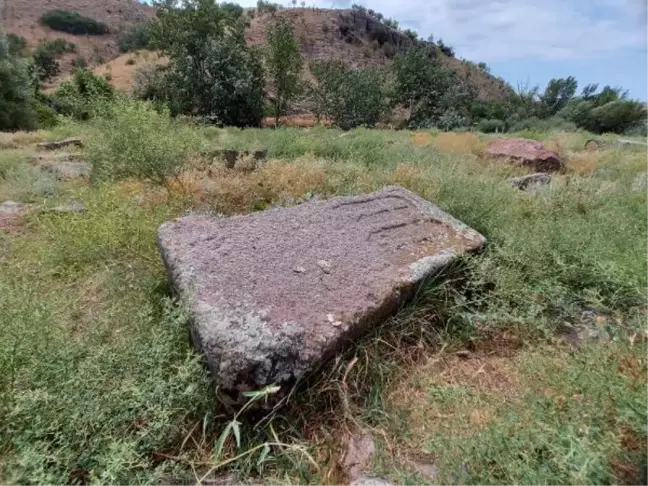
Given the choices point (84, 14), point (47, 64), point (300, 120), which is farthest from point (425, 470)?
point (84, 14)

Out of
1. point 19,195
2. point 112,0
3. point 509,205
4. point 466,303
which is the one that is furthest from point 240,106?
point 112,0

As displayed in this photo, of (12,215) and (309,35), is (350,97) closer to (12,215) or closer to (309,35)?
(12,215)

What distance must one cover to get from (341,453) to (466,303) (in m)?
1.07

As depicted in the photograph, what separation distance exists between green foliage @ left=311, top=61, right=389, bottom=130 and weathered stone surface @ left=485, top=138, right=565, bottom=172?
50.0ft

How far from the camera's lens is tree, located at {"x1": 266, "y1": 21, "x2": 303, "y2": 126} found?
66.7 feet

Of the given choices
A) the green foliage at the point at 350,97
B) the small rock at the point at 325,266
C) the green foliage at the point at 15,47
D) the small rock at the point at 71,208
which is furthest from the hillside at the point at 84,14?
the small rock at the point at 325,266

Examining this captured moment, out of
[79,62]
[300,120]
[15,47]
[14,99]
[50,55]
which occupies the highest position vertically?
[15,47]

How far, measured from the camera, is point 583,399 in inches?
54.7

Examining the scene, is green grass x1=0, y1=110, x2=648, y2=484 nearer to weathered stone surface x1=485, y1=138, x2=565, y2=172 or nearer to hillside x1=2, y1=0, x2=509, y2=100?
weathered stone surface x1=485, y1=138, x2=565, y2=172

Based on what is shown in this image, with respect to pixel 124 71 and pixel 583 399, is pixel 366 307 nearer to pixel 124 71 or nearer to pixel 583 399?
pixel 583 399

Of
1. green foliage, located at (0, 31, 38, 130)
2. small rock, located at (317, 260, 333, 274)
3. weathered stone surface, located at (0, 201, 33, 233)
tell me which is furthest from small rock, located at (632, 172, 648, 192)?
green foliage, located at (0, 31, 38, 130)

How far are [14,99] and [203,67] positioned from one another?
26.0 ft

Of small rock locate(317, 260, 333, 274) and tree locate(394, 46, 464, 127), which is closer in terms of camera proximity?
small rock locate(317, 260, 333, 274)

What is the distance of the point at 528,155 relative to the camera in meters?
6.49
